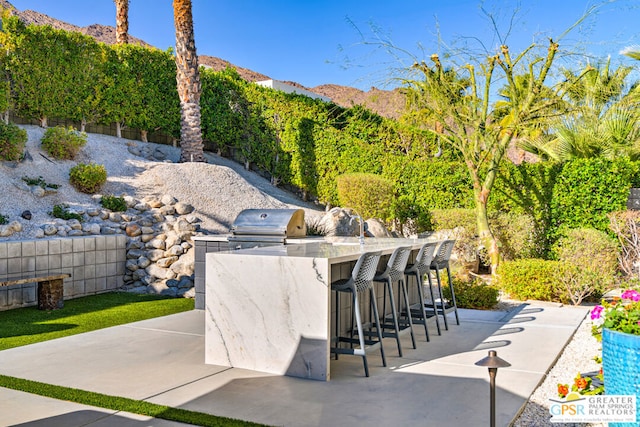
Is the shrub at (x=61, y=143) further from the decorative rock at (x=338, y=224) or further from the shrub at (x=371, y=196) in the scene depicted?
the decorative rock at (x=338, y=224)

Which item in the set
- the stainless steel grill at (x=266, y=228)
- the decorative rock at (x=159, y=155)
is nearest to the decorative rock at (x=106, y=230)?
the stainless steel grill at (x=266, y=228)

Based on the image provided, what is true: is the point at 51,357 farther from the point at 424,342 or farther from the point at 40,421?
the point at 424,342

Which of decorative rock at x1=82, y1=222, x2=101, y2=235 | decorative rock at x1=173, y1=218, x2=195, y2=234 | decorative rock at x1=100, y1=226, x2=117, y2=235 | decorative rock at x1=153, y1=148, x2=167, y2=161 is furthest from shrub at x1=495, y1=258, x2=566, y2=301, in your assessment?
decorative rock at x1=153, y1=148, x2=167, y2=161

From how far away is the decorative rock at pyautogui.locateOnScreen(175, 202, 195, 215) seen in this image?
40.4ft

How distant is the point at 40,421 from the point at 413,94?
947cm

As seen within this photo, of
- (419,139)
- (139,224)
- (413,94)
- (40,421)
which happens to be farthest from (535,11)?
(40,421)

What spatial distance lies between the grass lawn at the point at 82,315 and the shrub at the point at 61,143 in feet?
18.5

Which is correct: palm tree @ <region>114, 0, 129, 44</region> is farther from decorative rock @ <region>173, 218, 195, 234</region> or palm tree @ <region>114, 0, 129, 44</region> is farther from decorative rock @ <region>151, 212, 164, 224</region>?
decorative rock @ <region>173, 218, 195, 234</region>

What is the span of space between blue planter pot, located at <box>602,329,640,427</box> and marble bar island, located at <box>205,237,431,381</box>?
6.98 feet

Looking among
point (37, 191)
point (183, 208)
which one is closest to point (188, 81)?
point (183, 208)

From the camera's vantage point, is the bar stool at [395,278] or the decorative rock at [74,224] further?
the decorative rock at [74,224]

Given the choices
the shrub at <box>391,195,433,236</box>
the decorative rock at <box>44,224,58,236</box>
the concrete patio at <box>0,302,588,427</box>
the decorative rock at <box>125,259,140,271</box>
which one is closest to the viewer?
the concrete patio at <box>0,302,588,427</box>

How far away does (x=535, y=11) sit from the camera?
10.8 m

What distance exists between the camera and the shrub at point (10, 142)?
12.5m
